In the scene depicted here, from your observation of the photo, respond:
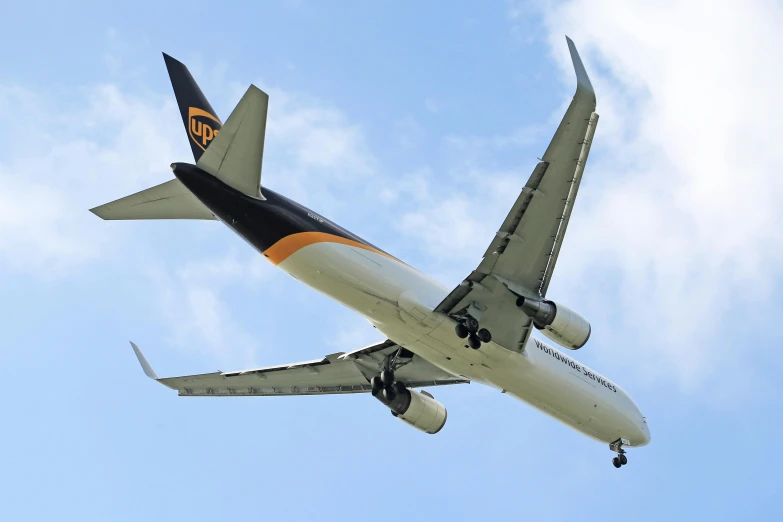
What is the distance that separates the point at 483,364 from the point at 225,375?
8862mm

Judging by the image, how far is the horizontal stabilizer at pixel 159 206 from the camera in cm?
2186

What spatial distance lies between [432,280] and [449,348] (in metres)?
1.71

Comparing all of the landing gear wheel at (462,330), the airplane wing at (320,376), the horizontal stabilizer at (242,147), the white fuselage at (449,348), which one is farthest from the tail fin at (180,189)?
the airplane wing at (320,376)

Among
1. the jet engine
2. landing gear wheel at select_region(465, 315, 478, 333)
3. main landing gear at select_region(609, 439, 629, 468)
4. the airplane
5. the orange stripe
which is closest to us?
the airplane

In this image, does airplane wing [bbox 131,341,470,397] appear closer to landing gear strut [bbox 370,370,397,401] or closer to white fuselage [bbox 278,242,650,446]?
landing gear strut [bbox 370,370,397,401]

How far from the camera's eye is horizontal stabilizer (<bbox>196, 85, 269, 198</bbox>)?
19.7 metres

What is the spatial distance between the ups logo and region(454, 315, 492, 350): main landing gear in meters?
7.64

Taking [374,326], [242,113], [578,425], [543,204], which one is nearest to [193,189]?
A: [242,113]

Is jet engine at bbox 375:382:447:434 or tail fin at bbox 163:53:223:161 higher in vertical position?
tail fin at bbox 163:53:223:161

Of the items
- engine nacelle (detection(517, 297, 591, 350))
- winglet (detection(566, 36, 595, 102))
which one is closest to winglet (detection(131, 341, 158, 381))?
engine nacelle (detection(517, 297, 591, 350))

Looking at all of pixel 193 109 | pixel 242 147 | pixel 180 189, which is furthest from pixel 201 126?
pixel 242 147

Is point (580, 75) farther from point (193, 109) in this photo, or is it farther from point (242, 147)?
point (193, 109)

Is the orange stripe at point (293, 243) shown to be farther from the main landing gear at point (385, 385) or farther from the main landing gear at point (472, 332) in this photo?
the main landing gear at point (385, 385)

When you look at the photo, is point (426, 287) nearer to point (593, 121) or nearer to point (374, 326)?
point (374, 326)
